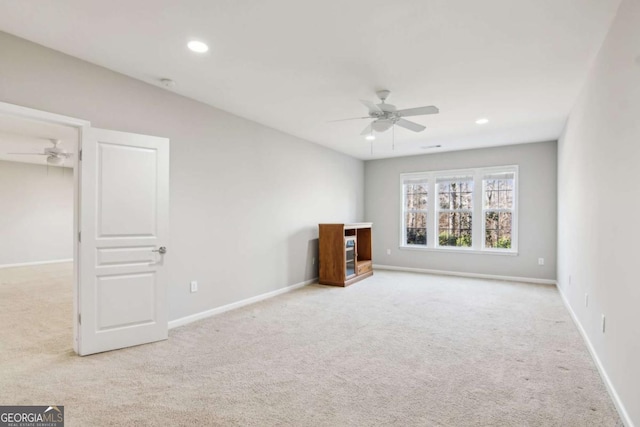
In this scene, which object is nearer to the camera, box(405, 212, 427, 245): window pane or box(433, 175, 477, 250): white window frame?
box(433, 175, 477, 250): white window frame

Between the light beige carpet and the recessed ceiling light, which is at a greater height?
the recessed ceiling light

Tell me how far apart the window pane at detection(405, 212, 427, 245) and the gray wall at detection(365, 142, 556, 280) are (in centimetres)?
24

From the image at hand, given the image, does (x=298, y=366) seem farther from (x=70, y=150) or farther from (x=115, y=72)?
(x=70, y=150)

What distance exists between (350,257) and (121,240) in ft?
13.0

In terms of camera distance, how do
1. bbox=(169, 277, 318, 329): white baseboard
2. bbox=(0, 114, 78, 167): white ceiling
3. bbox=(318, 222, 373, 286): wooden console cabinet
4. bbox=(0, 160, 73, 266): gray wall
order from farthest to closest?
bbox=(0, 160, 73, 266): gray wall < bbox=(318, 222, 373, 286): wooden console cabinet < bbox=(0, 114, 78, 167): white ceiling < bbox=(169, 277, 318, 329): white baseboard

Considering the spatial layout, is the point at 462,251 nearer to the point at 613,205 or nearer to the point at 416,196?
the point at 416,196

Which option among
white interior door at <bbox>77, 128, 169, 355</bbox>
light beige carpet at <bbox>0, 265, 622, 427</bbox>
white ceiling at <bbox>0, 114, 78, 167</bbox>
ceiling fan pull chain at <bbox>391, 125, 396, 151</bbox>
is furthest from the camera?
ceiling fan pull chain at <bbox>391, 125, 396, 151</bbox>

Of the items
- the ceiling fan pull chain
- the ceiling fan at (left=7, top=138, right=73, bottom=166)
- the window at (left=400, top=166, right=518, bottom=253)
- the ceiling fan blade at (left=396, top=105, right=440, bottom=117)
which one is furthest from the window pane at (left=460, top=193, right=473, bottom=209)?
the ceiling fan at (left=7, top=138, right=73, bottom=166)

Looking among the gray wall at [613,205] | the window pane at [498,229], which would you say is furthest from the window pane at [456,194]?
the gray wall at [613,205]

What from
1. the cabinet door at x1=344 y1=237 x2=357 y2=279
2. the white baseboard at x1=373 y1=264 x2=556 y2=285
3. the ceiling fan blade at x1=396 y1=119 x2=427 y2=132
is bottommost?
the white baseboard at x1=373 y1=264 x2=556 y2=285

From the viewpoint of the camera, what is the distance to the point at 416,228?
7.52m

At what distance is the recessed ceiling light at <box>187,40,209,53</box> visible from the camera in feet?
8.73

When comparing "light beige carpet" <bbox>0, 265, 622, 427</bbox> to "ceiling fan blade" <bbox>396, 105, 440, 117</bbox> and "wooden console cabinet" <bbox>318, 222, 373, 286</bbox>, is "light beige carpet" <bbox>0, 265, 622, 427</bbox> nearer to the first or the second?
"wooden console cabinet" <bbox>318, 222, 373, 286</bbox>

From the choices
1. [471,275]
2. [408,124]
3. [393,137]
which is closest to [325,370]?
[408,124]
